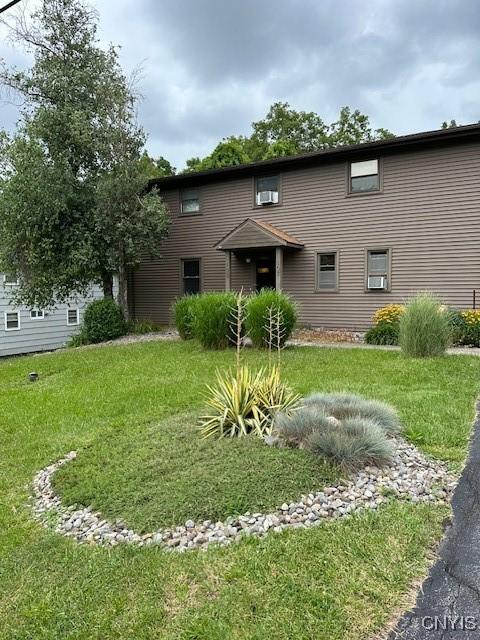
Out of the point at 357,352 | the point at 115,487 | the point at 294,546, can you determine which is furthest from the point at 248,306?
the point at 294,546

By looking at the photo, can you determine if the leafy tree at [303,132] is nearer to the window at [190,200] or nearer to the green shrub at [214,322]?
the window at [190,200]

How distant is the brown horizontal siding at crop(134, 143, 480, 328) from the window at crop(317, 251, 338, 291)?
0.57 feet

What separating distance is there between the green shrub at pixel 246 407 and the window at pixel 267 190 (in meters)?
10.7

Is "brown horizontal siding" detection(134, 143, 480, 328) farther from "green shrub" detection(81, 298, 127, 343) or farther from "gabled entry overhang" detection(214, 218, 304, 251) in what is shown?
"green shrub" detection(81, 298, 127, 343)

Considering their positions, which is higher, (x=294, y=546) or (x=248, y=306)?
(x=248, y=306)

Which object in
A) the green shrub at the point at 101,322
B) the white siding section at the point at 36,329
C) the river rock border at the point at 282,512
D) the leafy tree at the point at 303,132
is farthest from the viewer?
the leafy tree at the point at 303,132

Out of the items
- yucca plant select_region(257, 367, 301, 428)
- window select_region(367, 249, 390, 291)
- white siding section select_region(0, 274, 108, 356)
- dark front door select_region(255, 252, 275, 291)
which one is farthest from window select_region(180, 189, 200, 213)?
yucca plant select_region(257, 367, 301, 428)

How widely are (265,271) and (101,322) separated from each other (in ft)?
17.5

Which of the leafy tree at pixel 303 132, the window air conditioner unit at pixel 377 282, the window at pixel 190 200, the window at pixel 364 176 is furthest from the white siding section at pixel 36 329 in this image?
the leafy tree at pixel 303 132

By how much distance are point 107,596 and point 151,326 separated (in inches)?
486

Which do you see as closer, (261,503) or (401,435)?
(261,503)

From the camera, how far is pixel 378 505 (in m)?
2.86

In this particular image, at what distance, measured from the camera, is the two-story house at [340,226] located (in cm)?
1157

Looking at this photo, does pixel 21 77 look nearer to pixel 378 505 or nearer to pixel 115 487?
pixel 115 487
